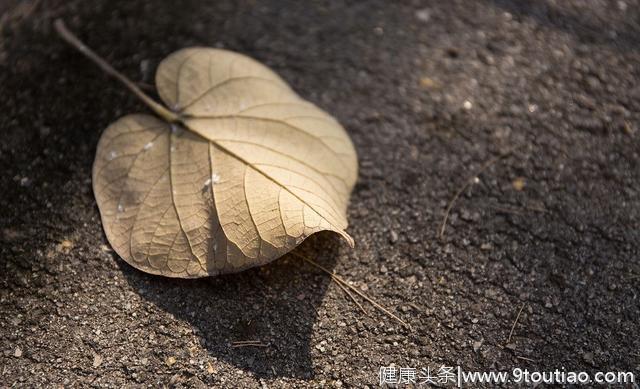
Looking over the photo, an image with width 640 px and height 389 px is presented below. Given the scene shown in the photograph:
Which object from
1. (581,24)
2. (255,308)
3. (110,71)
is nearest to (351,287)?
(255,308)

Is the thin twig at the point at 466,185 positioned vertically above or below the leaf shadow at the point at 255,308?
above

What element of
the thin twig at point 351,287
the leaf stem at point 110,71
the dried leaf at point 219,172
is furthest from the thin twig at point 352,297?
the leaf stem at point 110,71

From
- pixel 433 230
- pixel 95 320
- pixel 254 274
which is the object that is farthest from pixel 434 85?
pixel 95 320

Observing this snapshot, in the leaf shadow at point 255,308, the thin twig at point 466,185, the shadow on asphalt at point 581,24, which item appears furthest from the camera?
the shadow on asphalt at point 581,24

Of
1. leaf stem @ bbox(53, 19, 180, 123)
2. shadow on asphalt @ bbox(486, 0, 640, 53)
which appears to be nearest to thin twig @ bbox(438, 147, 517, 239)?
shadow on asphalt @ bbox(486, 0, 640, 53)

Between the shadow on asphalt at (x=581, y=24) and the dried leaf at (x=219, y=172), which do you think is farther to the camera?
the shadow on asphalt at (x=581, y=24)

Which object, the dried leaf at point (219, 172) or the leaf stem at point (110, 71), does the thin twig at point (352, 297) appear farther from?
the leaf stem at point (110, 71)
